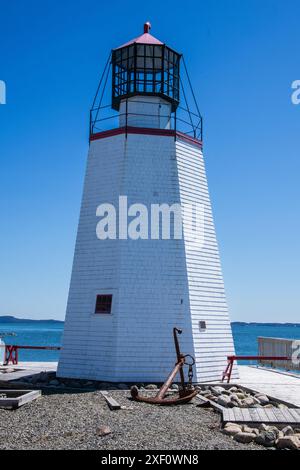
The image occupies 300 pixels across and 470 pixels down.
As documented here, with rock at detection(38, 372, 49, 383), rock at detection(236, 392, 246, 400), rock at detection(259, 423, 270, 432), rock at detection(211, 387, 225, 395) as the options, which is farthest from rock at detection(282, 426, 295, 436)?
rock at detection(38, 372, 49, 383)

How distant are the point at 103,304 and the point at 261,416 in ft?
20.6

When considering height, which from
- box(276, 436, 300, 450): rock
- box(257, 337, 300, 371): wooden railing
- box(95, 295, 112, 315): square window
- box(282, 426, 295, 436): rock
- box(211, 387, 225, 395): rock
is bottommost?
box(276, 436, 300, 450): rock

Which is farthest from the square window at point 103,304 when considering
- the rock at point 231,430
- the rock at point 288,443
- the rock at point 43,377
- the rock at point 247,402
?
the rock at point 288,443

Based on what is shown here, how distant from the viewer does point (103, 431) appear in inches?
357

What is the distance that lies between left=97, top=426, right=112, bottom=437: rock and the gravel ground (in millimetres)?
66

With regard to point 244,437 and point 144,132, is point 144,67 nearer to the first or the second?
point 144,132

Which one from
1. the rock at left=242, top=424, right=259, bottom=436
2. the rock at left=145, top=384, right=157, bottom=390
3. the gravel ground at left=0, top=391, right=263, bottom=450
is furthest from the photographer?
the rock at left=145, top=384, right=157, bottom=390

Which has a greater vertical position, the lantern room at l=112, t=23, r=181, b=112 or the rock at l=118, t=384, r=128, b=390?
the lantern room at l=112, t=23, r=181, b=112

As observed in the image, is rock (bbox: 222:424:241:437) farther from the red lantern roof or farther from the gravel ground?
the red lantern roof

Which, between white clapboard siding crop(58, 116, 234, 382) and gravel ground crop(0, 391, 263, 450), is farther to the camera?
white clapboard siding crop(58, 116, 234, 382)

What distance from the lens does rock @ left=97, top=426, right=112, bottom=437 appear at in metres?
9.00

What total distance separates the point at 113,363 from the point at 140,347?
2.71ft

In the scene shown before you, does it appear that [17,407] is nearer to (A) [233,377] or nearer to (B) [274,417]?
(B) [274,417]

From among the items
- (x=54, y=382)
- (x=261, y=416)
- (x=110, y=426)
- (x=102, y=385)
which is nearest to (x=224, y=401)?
(x=261, y=416)
